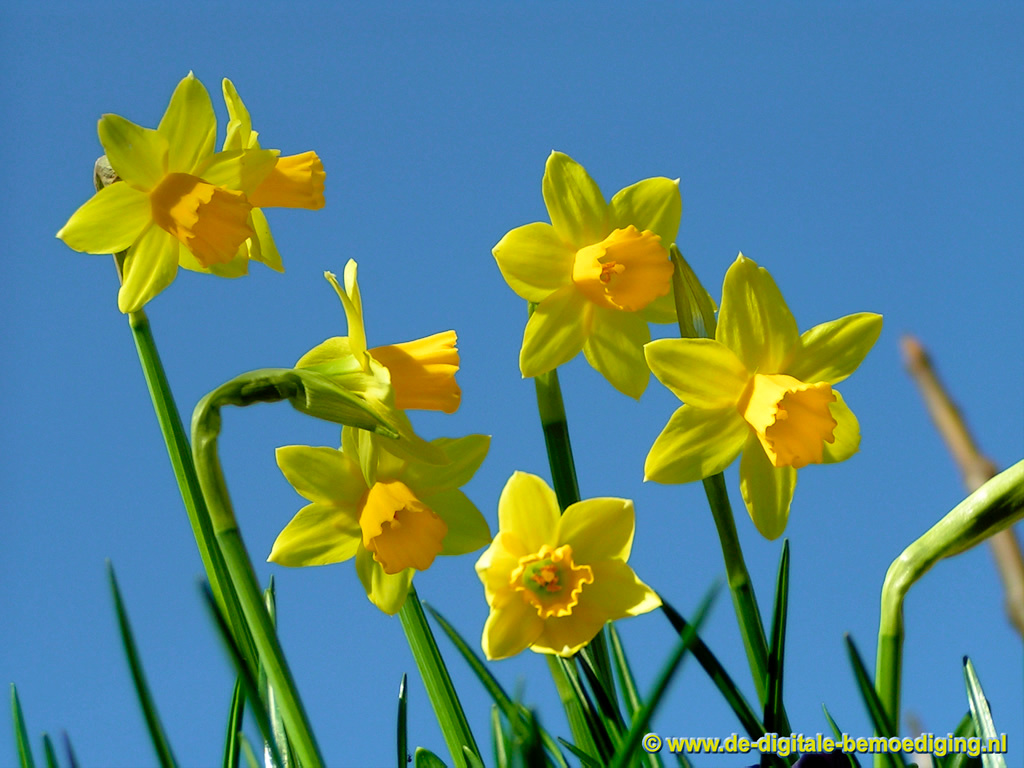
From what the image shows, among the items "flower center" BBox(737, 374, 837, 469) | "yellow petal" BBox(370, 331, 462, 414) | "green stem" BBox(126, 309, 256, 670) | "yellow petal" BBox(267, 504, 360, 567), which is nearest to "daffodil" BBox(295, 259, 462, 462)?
"yellow petal" BBox(370, 331, 462, 414)

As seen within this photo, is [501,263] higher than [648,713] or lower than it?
higher

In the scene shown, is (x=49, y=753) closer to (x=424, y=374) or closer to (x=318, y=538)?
(x=318, y=538)

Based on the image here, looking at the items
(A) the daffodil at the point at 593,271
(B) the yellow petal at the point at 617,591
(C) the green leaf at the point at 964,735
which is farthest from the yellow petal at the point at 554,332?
(C) the green leaf at the point at 964,735

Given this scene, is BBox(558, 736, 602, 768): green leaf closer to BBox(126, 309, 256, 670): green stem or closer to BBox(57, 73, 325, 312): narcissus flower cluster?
BBox(126, 309, 256, 670): green stem

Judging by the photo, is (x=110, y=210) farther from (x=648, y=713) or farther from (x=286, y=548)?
(x=648, y=713)

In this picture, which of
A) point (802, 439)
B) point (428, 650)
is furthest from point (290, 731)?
point (802, 439)
